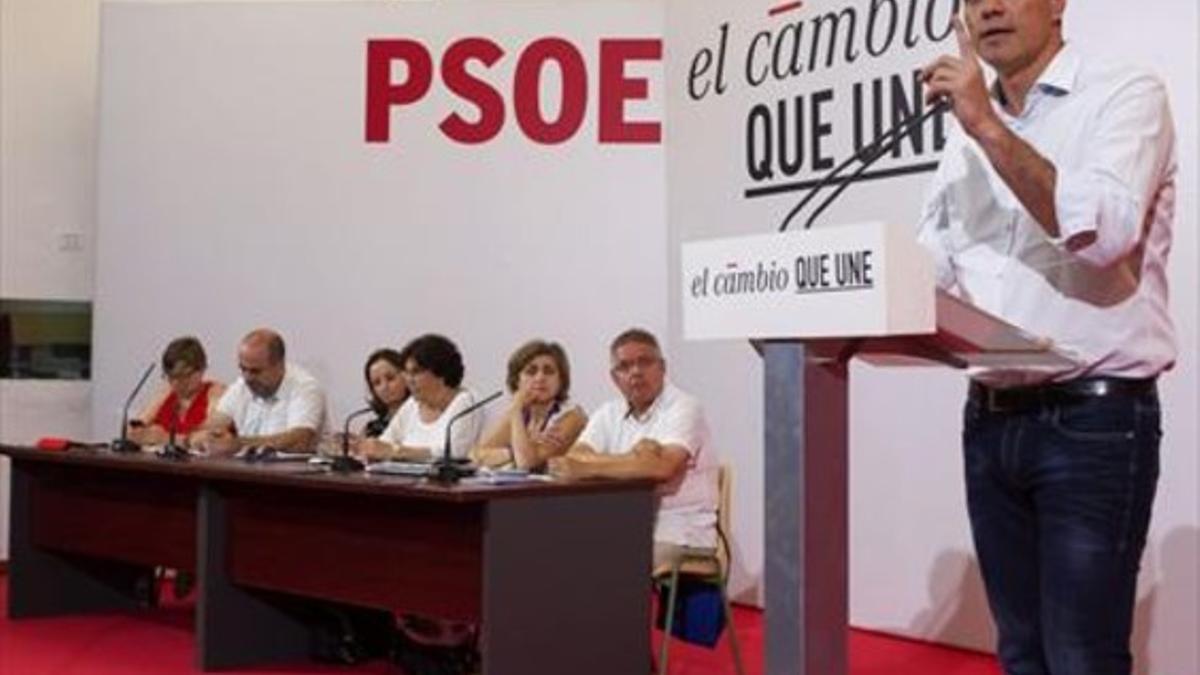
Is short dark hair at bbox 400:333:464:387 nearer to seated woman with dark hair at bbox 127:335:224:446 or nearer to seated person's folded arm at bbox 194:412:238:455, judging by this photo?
seated person's folded arm at bbox 194:412:238:455

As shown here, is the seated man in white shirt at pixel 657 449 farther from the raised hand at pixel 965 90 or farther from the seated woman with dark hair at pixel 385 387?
the raised hand at pixel 965 90

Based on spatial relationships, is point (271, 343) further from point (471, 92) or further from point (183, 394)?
point (471, 92)

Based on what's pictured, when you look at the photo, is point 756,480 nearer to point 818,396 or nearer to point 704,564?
point 704,564

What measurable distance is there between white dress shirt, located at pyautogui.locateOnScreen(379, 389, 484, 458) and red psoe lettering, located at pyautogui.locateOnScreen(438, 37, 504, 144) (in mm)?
1510

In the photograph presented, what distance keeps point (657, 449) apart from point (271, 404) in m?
Result: 2.16

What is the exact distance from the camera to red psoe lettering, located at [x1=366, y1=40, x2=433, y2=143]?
613 centimetres

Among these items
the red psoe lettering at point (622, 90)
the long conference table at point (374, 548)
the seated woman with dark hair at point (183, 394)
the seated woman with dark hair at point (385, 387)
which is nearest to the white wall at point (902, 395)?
the red psoe lettering at point (622, 90)

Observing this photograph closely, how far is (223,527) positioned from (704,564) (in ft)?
5.03

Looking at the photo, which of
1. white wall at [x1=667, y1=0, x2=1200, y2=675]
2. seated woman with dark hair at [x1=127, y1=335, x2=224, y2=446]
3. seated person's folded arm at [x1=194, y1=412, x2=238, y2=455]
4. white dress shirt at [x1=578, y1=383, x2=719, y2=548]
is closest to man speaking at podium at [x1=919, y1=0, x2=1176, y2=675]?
white dress shirt at [x1=578, y1=383, x2=719, y2=548]

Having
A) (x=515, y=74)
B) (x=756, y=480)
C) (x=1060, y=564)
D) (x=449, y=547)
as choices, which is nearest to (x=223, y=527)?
(x=449, y=547)

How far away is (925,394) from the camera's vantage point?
15.4ft

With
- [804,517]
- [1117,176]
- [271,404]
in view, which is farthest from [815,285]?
[271,404]

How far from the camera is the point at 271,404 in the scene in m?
5.38

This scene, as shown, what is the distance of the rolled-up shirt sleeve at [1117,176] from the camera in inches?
56.0
